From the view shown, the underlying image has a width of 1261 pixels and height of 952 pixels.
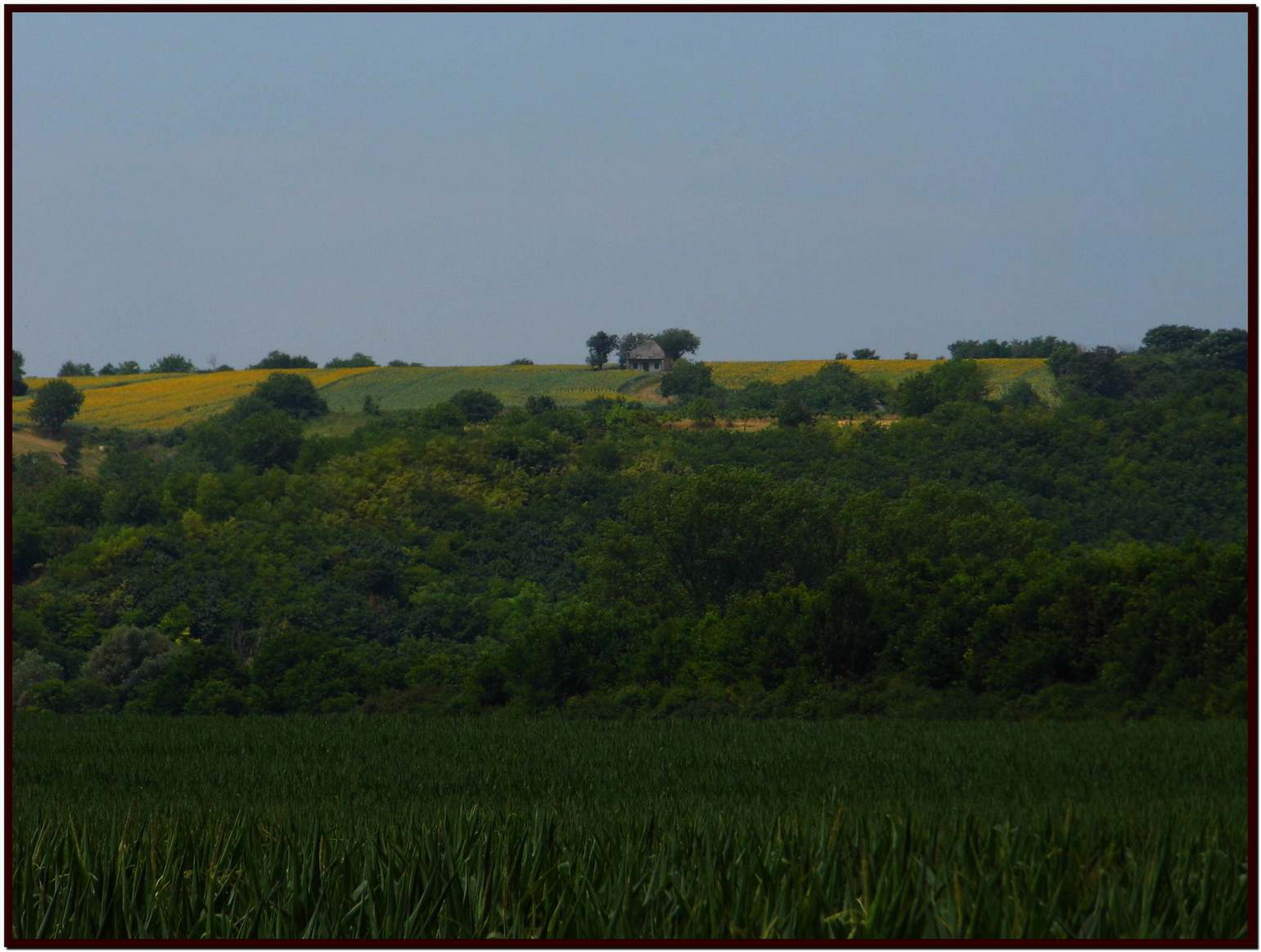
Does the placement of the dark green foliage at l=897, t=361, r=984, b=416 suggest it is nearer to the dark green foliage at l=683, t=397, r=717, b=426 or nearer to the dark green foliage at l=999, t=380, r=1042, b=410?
the dark green foliage at l=999, t=380, r=1042, b=410

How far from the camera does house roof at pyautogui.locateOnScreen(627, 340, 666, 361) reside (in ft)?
154

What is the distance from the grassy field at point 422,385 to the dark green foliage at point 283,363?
794 mm

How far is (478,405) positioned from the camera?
51.5 meters

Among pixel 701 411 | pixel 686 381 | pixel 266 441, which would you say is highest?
pixel 686 381

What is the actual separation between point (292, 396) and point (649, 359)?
13741 millimetres

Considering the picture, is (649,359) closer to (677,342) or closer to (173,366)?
(677,342)

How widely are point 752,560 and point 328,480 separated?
1617cm

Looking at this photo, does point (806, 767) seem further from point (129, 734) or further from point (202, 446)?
point (202, 446)

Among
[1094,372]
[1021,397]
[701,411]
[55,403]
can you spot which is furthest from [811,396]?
[55,403]

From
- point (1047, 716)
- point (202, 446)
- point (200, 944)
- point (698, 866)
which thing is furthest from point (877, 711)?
point (202, 446)

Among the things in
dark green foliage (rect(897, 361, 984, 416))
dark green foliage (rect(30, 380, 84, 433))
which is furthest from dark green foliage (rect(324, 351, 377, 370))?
dark green foliage (rect(897, 361, 984, 416))

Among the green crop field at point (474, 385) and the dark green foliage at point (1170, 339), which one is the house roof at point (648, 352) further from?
the dark green foliage at point (1170, 339)

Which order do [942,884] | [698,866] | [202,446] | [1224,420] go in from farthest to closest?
1. [202,446]
2. [1224,420]
3. [698,866]
4. [942,884]

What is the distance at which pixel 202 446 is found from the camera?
49.7m
